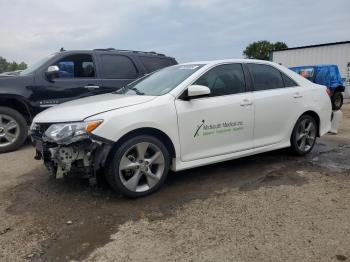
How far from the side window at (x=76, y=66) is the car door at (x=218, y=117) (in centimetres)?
338

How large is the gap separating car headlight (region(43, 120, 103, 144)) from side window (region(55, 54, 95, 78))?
3395 millimetres

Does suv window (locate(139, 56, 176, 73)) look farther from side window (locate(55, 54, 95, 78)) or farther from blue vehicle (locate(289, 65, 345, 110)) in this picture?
blue vehicle (locate(289, 65, 345, 110))

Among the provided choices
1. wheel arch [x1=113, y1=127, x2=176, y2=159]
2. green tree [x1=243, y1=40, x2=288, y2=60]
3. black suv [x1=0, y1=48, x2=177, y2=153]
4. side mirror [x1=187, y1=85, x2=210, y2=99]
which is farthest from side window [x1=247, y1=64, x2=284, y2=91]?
green tree [x1=243, y1=40, x2=288, y2=60]

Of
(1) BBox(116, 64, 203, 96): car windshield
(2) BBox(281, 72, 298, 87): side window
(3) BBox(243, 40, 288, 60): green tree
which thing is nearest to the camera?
(1) BBox(116, 64, 203, 96): car windshield

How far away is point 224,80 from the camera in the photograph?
15.8 ft

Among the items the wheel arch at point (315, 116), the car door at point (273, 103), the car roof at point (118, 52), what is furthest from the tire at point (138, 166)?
the car roof at point (118, 52)

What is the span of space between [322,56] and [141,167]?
25.0 meters

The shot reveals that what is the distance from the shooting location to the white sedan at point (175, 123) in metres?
3.82

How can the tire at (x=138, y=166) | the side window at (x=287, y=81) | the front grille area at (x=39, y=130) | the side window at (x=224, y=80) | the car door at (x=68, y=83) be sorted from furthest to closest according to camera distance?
the car door at (x=68, y=83)
the side window at (x=287, y=81)
the side window at (x=224, y=80)
the front grille area at (x=39, y=130)
the tire at (x=138, y=166)

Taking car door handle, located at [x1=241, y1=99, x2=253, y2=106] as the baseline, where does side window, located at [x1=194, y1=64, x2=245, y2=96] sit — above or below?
above

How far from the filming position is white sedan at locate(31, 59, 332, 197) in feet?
12.5

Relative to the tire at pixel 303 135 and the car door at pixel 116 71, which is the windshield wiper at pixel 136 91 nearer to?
the car door at pixel 116 71

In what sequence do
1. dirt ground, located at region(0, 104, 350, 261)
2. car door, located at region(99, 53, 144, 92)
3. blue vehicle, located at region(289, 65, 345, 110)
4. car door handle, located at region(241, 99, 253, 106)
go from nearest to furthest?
dirt ground, located at region(0, 104, 350, 261) < car door handle, located at region(241, 99, 253, 106) < car door, located at region(99, 53, 144, 92) < blue vehicle, located at region(289, 65, 345, 110)

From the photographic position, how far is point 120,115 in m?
3.84
